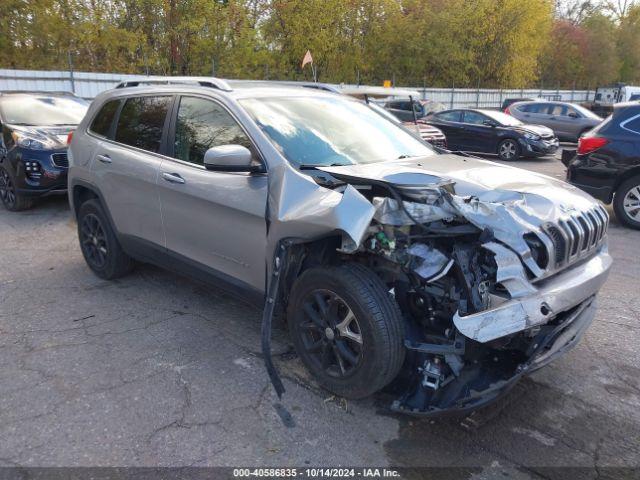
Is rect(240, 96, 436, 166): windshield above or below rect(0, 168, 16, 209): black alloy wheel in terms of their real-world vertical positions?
above

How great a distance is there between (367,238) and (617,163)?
5983 millimetres

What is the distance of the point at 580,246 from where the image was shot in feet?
9.72

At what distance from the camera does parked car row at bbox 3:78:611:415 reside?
2.64 metres

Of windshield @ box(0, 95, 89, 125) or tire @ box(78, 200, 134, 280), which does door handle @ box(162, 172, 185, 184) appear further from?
windshield @ box(0, 95, 89, 125)

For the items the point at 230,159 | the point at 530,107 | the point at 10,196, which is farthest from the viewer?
the point at 530,107

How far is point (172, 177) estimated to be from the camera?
155 inches

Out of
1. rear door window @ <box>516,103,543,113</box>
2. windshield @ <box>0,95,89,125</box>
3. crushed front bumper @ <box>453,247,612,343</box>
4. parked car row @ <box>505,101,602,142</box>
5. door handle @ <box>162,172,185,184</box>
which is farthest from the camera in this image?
rear door window @ <box>516,103,543,113</box>

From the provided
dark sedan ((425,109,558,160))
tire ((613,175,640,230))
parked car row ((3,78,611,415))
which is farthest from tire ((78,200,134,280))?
dark sedan ((425,109,558,160))

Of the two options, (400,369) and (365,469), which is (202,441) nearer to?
(365,469)

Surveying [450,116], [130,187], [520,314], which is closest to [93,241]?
[130,187]

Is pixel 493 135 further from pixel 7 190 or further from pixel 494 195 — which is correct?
pixel 494 195

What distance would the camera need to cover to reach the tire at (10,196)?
7.86 m

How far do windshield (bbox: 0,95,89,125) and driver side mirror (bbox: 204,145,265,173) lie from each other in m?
6.61

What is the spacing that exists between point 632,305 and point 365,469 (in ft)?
10.6
